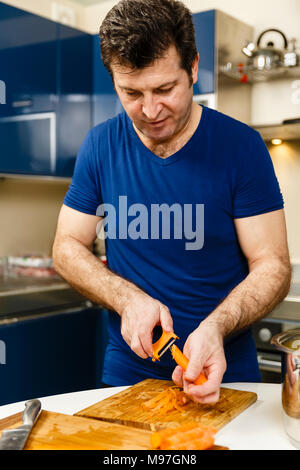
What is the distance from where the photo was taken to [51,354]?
2.47 metres

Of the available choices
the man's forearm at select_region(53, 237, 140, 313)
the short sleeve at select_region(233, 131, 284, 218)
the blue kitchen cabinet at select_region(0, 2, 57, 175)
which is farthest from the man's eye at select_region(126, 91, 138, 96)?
the blue kitchen cabinet at select_region(0, 2, 57, 175)

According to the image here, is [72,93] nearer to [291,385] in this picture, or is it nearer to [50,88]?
[50,88]

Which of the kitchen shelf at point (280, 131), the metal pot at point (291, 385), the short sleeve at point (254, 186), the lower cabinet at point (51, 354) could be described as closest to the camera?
the metal pot at point (291, 385)

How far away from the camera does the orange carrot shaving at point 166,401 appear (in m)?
0.96

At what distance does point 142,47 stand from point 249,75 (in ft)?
5.64

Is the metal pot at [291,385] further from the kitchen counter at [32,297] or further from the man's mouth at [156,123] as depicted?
the kitchen counter at [32,297]

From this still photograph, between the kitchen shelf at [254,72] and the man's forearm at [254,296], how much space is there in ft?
5.13

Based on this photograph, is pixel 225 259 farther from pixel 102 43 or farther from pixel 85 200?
pixel 102 43

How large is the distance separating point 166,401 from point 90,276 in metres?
0.41

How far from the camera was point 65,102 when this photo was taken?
2.88 metres

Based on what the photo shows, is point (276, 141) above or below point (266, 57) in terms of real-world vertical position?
below

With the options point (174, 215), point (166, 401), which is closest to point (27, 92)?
point (174, 215)

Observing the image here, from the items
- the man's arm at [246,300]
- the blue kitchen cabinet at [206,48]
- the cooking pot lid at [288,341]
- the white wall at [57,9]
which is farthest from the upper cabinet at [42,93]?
the cooking pot lid at [288,341]

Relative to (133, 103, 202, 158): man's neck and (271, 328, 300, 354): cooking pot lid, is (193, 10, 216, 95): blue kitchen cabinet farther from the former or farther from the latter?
(271, 328, 300, 354): cooking pot lid
